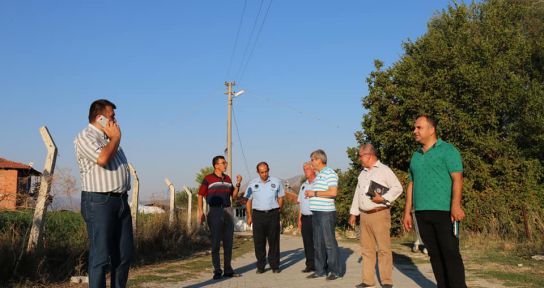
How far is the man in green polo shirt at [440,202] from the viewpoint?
5.77 m

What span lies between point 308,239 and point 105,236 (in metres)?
5.65

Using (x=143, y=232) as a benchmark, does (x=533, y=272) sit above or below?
below

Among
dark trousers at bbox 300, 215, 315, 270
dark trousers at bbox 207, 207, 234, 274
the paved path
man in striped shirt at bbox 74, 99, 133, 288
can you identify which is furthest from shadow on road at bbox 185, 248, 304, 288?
man in striped shirt at bbox 74, 99, 133, 288

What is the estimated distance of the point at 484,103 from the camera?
71.5 ft

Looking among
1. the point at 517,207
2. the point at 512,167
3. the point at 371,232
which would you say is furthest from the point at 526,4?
the point at 371,232

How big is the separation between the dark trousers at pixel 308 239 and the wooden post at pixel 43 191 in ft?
15.0

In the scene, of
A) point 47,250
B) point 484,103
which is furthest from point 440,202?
point 484,103

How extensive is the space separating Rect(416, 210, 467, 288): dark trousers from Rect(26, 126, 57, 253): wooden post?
495 cm

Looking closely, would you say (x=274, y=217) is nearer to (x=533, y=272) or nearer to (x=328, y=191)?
(x=328, y=191)

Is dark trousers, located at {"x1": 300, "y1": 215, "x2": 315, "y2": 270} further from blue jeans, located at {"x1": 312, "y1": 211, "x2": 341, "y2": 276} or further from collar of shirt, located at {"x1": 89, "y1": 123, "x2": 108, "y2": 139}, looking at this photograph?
collar of shirt, located at {"x1": 89, "y1": 123, "x2": 108, "y2": 139}

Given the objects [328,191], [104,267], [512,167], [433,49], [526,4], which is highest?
[526,4]

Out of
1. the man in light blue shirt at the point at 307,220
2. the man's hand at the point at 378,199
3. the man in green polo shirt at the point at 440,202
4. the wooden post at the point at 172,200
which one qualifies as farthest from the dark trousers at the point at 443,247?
the wooden post at the point at 172,200

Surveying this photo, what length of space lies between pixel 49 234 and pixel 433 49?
60.2 ft

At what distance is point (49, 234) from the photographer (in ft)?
27.2
